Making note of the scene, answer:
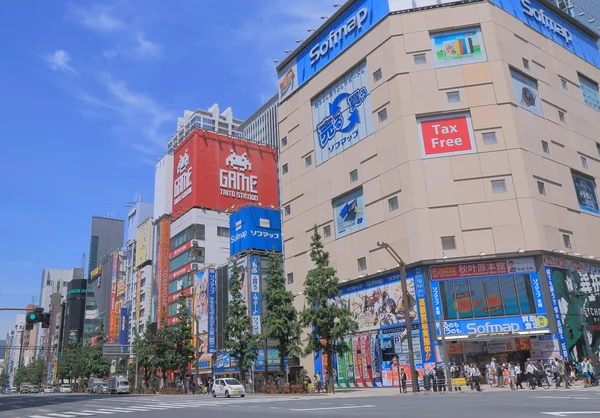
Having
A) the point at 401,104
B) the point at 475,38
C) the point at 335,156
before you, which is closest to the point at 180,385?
the point at 335,156

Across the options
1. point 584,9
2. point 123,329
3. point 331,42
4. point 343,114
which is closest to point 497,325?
point 343,114

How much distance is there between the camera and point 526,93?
4656 cm

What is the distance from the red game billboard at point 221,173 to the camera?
8550cm

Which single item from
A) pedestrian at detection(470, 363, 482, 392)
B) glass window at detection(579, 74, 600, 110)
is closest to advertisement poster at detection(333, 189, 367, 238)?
pedestrian at detection(470, 363, 482, 392)

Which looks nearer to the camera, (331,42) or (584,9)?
(331,42)

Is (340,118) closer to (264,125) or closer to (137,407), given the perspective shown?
(137,407)

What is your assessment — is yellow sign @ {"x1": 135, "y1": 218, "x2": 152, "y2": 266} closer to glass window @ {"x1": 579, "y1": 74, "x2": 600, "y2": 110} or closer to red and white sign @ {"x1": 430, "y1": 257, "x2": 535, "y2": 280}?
red and white sign @ {"x1": 430, "y1": 257, "x2": 535, "y2": 280}

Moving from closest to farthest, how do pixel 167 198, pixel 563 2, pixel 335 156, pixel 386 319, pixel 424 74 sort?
pixel 386 319 < pixel 424 74 < pixel 335 156 < pixel 563 2 < pixel 167 198

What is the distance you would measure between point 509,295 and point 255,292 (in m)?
34.9

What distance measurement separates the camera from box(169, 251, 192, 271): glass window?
82.0 metres

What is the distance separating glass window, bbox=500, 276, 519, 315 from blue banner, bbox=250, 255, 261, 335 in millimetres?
33664

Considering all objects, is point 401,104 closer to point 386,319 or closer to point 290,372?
point 386,319

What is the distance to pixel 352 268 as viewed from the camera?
157 ft

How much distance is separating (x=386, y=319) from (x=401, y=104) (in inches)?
745
